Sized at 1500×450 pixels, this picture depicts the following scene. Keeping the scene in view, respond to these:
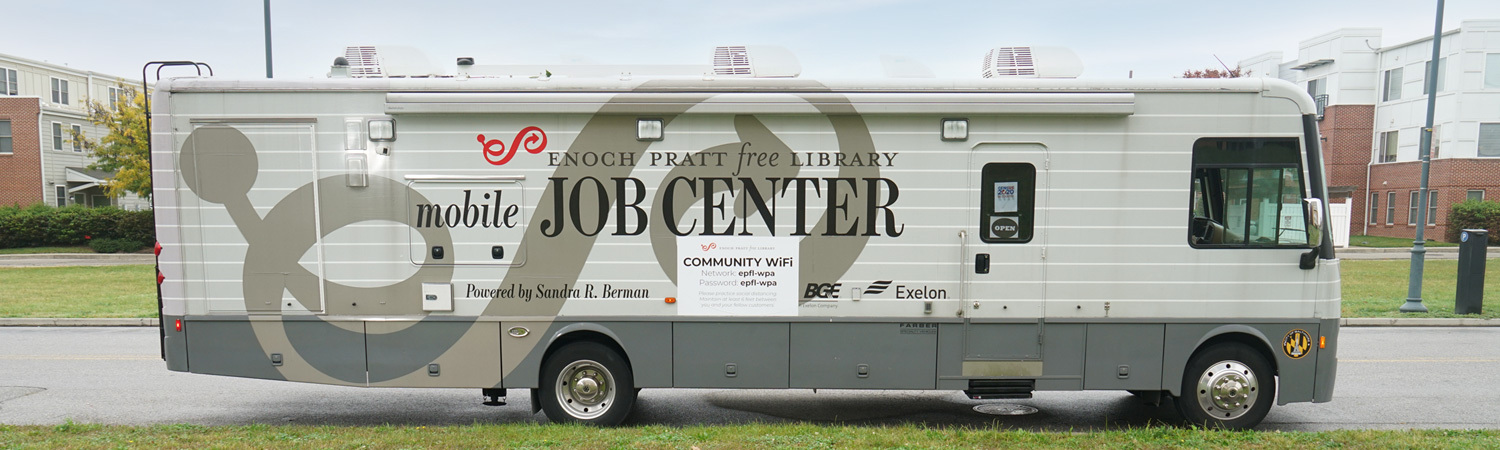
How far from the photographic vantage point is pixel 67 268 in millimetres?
20156

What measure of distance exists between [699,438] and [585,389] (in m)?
1.11

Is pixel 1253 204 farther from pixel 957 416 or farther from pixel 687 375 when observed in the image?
pixel 687 375

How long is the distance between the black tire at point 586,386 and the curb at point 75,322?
9019 mm

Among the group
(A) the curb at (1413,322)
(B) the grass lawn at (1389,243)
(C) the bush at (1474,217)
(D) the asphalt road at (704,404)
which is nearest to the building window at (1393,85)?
(C) the bush at (1474,217)

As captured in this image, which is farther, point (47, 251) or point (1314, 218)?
point (47, 251)

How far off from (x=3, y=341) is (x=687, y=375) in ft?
33.3

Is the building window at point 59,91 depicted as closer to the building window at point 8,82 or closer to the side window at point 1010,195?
the building window at point 8,82

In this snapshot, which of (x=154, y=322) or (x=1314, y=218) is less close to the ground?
(x=1314, y=218)

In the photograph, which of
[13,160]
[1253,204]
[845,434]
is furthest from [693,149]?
[13,160]

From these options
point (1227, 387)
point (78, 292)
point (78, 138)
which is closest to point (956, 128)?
point (1227, 387)

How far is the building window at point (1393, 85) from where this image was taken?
1252 inches

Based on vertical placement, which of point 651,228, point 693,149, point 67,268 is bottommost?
point 67,268

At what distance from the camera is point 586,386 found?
571 centimetres

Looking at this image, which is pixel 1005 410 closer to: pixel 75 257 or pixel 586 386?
pixel 586 386
